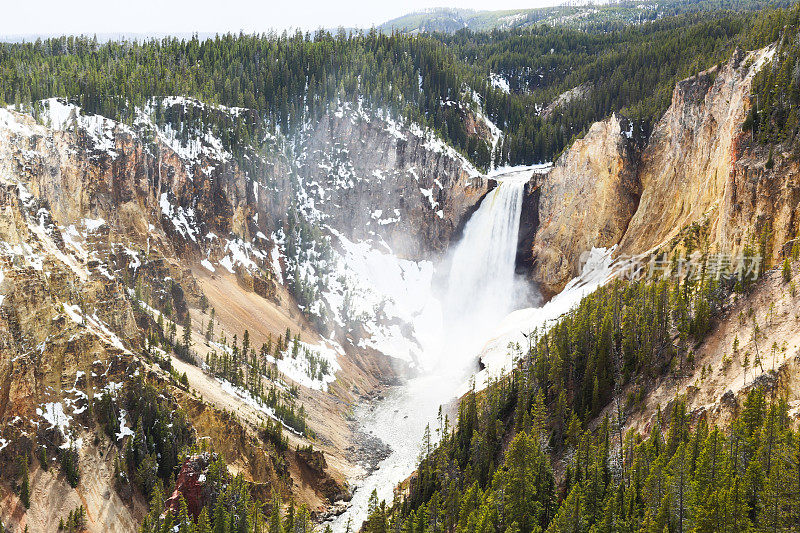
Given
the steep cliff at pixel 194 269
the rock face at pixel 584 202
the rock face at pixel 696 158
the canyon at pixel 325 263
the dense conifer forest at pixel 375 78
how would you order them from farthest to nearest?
the dense conifer forest at pixel 375 78
the rock face at pixel 584 202
the rock face at pixel 696 158
the steep cliff at pixel 194 269
the canyon at pixel 325 263

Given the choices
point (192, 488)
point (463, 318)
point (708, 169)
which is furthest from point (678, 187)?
point (192, 488)

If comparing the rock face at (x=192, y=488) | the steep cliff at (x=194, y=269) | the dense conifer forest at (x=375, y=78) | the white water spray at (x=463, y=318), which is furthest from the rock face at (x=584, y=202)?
the rock face at (x=192, y=488)

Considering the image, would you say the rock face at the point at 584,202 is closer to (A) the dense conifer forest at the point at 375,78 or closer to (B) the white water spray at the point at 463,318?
(A) the dense conifer forest at the point at 375,78

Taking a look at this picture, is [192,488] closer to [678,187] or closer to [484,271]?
[678,187]

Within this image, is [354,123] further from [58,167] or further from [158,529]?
[158,529]

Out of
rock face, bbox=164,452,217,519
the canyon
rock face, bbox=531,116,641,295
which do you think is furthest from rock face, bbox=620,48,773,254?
rock face, bbox=164,452,217,519

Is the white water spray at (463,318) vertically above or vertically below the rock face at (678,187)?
below

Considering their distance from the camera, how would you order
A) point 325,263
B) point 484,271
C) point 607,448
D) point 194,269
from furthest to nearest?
point 484,271 → point 325,263 → point 194,269 → point 607,448

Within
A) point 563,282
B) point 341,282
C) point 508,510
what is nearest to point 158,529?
point 508,510
